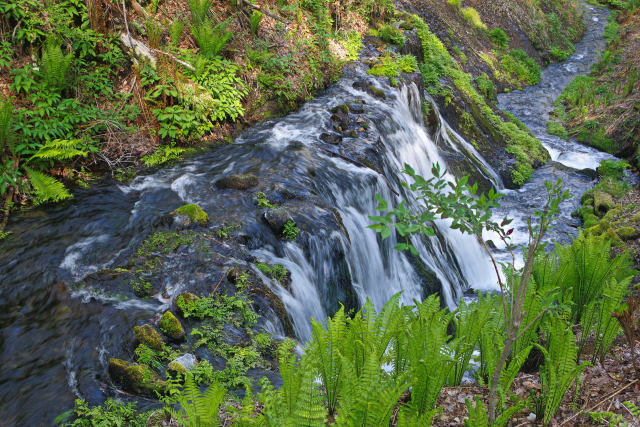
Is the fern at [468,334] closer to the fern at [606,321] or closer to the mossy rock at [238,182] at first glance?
the fern at [606,321]

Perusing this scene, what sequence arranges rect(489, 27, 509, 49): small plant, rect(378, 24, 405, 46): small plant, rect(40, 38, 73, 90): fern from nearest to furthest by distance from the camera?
rect(40, 38, 73, 90): fern → rect(378, 24, 405, 46): small plant → rect(489, 27, 509, 49): small plant

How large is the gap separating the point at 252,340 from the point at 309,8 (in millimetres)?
10372

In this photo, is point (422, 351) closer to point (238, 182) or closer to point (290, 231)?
point (290, 231)

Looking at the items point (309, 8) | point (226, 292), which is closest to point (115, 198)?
point (226, 292)

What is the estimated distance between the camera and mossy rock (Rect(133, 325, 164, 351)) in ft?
12.7

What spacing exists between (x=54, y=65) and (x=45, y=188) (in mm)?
1966

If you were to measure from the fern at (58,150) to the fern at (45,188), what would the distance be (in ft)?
0.87

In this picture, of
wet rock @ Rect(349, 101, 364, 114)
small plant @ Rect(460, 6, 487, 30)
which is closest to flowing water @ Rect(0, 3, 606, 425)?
wet rock @ Rect(349, 101, 364, 114)

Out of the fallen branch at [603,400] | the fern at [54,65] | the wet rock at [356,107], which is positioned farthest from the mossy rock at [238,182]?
the fallen branch at [603,400]

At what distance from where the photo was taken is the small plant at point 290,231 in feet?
18.5

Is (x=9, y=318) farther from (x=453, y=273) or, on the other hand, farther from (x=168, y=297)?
(x=453, y=273)

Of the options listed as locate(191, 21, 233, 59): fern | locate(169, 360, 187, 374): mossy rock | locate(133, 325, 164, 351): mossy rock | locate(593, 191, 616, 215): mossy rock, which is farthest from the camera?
locate(593, 191, 616, 215): mossy rock

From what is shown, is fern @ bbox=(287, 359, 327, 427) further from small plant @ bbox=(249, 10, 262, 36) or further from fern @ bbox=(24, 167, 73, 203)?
small plant @ bbox=(249, 10, 262, 36)

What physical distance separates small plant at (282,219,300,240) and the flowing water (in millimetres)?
84
